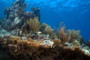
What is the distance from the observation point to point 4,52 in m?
3.41

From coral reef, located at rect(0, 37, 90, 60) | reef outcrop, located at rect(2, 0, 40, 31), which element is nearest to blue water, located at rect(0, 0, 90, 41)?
reef outcrop, located at rect(2, 0, 40, 31)

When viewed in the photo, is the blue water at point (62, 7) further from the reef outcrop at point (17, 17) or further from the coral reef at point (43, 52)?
the coral reef at point (43, 52)

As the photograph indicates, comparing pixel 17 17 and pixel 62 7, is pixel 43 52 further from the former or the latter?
pixel 62 7

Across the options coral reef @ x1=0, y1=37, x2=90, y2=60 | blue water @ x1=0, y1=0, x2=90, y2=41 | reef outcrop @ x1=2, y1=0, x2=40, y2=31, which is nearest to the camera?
coral reef @ x1=0, y1=37, x2=90, y2=60

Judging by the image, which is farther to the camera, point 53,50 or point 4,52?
point 4,52

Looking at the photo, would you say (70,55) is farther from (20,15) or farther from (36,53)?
(20,15)

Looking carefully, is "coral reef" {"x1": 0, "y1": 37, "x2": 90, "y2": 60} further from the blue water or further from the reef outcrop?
the blue water

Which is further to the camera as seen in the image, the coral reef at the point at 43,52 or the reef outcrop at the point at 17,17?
the reef outcrop at the point at 17,17

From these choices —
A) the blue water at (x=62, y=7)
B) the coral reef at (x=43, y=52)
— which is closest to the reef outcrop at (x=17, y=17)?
the blue water at (x=62, y=7)

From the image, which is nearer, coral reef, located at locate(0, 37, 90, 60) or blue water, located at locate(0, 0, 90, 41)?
coral reef, located at locate(0, 37, 90, 60)

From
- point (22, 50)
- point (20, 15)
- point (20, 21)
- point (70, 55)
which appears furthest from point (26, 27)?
point (70, 55)

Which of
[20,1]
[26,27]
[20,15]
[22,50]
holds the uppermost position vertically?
[20,1]

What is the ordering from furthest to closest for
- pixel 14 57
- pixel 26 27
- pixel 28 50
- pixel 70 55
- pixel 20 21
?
1. pixel 20 21
2. pixel 26 27
3. pixel 14 57
4. pixel 28 50
5. pixel 70 55

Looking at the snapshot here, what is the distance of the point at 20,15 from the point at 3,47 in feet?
18.3
